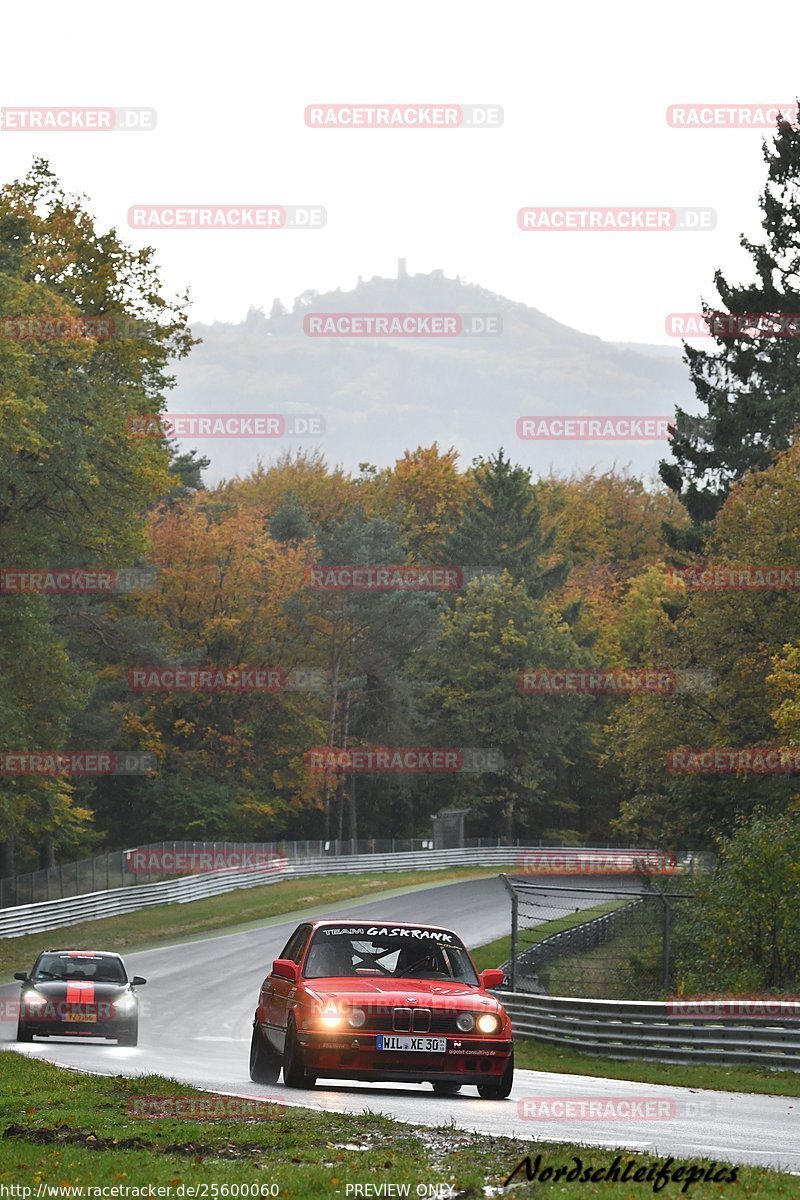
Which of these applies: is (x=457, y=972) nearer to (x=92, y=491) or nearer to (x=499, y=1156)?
(x=499, y=1156)

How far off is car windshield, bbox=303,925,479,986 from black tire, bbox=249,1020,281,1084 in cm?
114

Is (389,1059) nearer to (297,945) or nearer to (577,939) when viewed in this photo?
(297,945)

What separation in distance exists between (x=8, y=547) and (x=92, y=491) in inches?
107

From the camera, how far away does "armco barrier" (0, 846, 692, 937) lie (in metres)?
48.2

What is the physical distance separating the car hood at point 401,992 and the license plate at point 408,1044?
28 cm

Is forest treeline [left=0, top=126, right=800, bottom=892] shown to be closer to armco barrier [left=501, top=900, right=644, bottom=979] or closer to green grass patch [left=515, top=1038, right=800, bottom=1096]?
armco barrier [left=501, top=900, right=644, bottom=979]

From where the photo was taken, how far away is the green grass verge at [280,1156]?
8828mm

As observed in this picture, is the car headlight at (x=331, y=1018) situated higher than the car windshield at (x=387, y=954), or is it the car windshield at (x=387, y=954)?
the car windshield at (x=387, y=954)

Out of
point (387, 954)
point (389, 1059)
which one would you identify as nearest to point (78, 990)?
point (387, 954)

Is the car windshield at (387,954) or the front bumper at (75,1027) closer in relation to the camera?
the car windshield at (387,954)

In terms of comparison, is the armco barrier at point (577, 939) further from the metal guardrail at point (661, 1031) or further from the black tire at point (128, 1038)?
the black tire at point (128, 1038)

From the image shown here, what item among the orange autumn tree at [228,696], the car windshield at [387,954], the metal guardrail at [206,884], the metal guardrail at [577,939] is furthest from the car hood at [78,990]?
the orange autumn tree at [228,696]

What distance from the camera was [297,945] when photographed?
51.4 feet

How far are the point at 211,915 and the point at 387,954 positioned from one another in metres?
40.9
